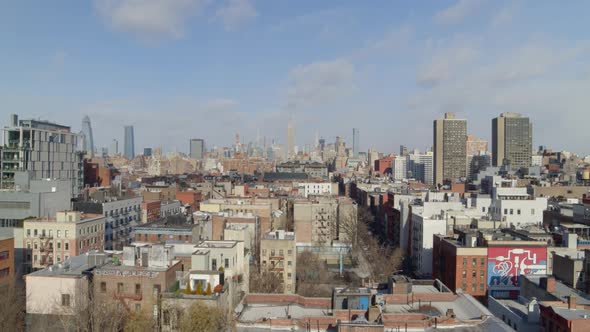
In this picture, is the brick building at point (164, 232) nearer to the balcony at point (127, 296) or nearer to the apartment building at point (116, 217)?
the apartment building at point (116, 217)

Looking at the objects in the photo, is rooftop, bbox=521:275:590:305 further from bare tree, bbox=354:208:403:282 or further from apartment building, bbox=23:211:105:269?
apartment building, bbox=23:211:105:269

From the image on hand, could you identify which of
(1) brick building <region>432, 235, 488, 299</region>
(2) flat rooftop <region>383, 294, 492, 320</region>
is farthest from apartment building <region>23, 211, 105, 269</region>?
(1) brick building <region>432, 235, 488, 299</region>

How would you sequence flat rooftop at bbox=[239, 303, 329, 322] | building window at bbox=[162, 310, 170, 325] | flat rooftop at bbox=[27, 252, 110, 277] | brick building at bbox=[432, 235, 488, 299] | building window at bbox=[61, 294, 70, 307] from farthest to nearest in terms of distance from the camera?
brick building at bbox=[432, 235, 488, 299] → flat rooftop at bbox=[27, 252, 110, 277] → building window at bbox=[61, 294, 70, 307] → flat rooftop at bbox=[239, 303, 329, 322] → building window at bbox=[162, 310, 170, 325]

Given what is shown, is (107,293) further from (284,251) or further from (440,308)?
(284,251)

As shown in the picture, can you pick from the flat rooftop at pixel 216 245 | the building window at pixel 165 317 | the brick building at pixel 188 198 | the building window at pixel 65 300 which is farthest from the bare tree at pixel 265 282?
the brick building at pixel 188 198

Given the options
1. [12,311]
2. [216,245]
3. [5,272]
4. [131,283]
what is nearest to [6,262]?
[5,272]

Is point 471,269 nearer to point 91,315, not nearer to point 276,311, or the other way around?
point 276,311
